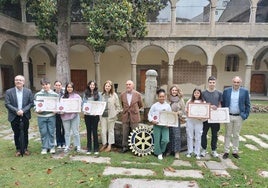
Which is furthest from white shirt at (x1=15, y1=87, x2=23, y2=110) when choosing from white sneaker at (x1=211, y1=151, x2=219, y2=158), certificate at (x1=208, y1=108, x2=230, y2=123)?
white sneaker at (x1=211, y1=151, x2=219, y2=158)

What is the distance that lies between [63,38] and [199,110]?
10017mm

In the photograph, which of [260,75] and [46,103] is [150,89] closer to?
[46,103]

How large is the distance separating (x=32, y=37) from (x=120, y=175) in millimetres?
16030

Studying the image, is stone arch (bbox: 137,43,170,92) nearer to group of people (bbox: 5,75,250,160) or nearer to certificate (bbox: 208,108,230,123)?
group of people (bbox: 5,75,250,160)

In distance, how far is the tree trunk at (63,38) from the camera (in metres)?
12.5

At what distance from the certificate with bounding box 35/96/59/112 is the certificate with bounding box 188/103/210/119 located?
2.93 m

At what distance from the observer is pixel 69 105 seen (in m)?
5.21

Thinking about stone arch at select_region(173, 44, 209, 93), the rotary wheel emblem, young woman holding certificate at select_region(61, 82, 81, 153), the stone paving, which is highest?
stone arch at select_region(173, 44, 209, 93)

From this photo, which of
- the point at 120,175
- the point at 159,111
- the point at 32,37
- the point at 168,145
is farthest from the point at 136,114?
the point at 32,37

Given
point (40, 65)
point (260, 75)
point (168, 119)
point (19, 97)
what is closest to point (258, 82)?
point (260, 75)

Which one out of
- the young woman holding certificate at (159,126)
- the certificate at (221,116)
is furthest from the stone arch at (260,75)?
the young woman holding certificate at (159,126)

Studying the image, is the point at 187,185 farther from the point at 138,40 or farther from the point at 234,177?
the point at 138,40

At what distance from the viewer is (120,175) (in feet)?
14.0

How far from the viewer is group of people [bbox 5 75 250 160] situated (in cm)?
510
